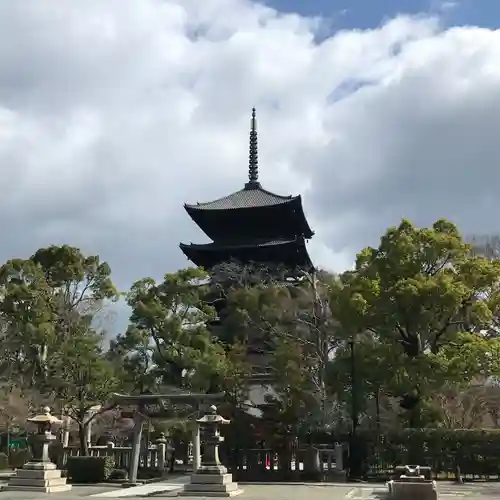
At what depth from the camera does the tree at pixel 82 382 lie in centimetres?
2844

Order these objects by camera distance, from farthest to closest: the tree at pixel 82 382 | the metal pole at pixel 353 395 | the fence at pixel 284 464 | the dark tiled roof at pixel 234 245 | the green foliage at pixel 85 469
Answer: the dark tiled roof at pixel 234 245, the tree at pixel 82 382, the fence at pixel 284 464, the metal pole at pixel 353 395, the green foliage at pixel 85 469

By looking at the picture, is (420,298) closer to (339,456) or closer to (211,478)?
(339,456)

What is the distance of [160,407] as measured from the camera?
24453mm

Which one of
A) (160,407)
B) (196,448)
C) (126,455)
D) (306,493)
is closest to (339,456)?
(196,448)

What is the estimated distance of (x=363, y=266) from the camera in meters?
28.8

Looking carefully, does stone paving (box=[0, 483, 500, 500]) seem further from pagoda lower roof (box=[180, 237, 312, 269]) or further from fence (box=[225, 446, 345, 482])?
pagoda lower roof (box=[180, 237, 312, 269])

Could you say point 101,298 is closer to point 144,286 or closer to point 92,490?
point 144,286

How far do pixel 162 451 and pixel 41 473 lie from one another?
8.91 m

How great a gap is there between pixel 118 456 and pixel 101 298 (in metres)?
8.78

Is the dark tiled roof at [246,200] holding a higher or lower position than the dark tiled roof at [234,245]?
higher

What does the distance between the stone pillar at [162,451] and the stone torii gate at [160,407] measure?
4436 mm

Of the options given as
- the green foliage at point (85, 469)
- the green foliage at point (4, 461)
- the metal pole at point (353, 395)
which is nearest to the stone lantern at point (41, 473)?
the green foliage at point (85, 469)

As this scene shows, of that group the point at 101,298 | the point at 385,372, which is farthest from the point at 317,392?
the point at 101,298

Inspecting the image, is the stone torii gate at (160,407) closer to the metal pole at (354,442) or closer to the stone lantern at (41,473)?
the stone lantern at (41,473)
